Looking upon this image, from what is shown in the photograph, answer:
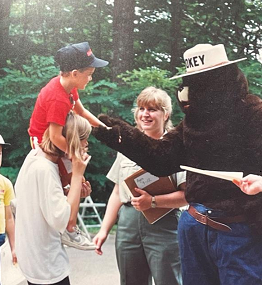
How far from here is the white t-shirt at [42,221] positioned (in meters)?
1.75

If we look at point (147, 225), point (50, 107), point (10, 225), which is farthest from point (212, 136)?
point (10, 225)

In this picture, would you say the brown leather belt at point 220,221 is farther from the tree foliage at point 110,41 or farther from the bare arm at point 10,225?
the bare arm at point 10,225

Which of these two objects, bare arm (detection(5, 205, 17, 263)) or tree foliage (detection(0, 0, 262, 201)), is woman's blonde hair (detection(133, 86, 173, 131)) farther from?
bare arm (detection(5, 205, 17, 263))

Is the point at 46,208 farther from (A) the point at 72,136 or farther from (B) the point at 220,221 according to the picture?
(B) the point at 220,221

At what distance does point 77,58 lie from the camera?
2016mm

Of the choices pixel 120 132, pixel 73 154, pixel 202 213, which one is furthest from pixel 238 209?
pixel 73 154

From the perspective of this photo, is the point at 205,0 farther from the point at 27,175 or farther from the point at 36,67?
the point at 27,175

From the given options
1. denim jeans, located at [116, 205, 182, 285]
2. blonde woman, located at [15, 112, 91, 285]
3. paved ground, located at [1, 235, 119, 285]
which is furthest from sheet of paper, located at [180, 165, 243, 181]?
paved ground, located at [1, 235, 119, 285]

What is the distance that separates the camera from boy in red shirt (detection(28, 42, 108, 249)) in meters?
1.85

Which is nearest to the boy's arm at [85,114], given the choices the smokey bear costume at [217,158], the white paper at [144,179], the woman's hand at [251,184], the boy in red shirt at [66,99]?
the boy in red shirt at [66,99]

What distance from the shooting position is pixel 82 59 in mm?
2006

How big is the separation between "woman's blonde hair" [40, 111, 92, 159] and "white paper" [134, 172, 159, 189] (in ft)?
0.70

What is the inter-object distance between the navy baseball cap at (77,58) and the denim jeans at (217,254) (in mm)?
749

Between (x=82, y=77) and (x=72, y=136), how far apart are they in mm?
285
